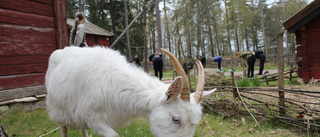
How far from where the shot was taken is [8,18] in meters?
5.00

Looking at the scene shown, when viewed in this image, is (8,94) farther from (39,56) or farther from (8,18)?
(8,18)

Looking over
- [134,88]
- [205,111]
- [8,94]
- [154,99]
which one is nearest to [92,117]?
[134,88]

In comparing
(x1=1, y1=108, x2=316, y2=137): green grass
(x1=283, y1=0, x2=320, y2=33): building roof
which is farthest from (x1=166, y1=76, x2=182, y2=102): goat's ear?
(x1=283, y1=0, x2=320, y2=33): building roof

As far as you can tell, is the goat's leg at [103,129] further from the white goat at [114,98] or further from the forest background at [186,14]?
the forest background at [186,14]

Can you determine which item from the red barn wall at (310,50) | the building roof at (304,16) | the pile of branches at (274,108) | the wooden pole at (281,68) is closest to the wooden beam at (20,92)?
the pile of branches at (274,108)

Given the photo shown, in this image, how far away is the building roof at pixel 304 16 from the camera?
675cm

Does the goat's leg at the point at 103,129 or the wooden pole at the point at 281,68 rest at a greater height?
the wooden pole at the point at 281,68

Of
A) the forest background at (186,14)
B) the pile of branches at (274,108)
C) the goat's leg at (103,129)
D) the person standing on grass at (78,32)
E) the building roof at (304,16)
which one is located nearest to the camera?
the goat's leg at (103,129)

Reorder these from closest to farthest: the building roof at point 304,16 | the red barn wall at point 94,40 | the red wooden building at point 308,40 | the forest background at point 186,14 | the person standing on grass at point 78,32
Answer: the person standing on grass at point 78,32 → the building roof at point 304,16 → the red wooden building at point 308,40 → the red barn wall at point 94,40 → the forest background at point 186,14

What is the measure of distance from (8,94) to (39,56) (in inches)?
55.7

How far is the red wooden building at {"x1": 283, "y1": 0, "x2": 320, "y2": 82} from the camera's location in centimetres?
722

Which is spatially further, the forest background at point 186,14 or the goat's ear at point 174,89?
the forest background at point 186,14

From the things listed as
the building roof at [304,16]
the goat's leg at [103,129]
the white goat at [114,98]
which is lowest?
the goat's leg at [103,129]

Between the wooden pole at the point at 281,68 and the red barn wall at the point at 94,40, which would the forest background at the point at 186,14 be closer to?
the red barn wall at the point at 94,40
